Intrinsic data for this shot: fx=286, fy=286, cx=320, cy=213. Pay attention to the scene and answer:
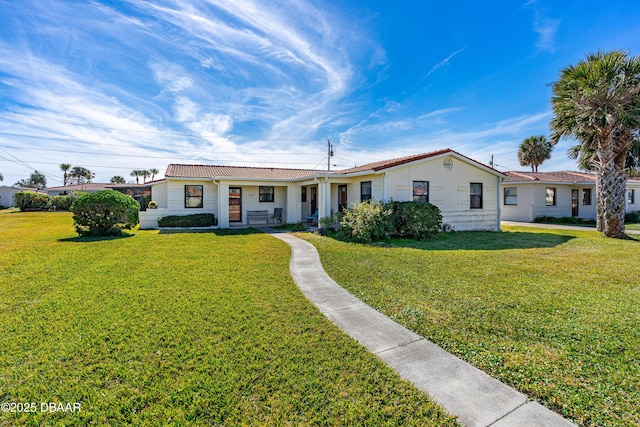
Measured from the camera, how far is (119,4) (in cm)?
888

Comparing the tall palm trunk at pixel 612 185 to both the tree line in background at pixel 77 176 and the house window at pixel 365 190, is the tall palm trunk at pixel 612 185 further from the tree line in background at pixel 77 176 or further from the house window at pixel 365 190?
the tree line in background at pixel 77 176

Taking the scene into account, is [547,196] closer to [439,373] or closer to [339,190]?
[339,190]

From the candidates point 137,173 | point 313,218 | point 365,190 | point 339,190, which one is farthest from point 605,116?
point 137,173

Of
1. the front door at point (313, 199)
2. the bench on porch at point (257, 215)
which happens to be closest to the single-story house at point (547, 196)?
the front door at point (313, 199)

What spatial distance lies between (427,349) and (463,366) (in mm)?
426

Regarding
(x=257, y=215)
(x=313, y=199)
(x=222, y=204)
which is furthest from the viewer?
(x=313, y=199)

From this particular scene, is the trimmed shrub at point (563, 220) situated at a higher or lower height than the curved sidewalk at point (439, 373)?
higher

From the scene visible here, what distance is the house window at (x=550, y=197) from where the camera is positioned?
2153 centimetres

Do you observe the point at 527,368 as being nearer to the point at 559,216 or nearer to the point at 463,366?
the point at 463,366

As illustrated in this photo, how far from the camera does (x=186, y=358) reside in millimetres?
3109

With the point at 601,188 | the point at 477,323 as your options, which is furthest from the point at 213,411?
the point at 601,188

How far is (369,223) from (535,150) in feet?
91.6

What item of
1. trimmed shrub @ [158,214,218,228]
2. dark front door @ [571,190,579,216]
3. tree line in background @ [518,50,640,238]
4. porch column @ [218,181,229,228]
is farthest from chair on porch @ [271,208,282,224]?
dark front door @ [571,190,579,216]

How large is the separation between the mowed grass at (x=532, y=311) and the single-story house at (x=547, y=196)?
43.9 ft
